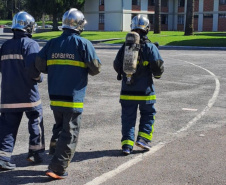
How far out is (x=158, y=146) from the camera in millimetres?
6277

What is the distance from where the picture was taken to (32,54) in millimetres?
5230

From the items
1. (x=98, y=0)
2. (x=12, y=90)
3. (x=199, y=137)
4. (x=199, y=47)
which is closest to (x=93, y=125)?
(x=199, y=137)

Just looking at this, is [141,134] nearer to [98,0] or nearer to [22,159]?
[22,159]

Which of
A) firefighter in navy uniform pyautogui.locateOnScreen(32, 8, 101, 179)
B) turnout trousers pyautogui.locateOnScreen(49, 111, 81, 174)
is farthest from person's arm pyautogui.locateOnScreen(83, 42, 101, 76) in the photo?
turnout trousers pyautogui.locateOnScreen(49, 111, 81, 174)

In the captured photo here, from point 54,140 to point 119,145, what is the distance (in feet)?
4.17

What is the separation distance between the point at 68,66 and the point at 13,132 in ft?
3.85

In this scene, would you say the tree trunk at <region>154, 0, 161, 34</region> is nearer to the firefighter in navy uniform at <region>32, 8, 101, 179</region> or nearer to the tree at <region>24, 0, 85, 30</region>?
the tree at <region>24, 0, 85, 30</region>

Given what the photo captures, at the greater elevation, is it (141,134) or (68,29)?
(68,29)

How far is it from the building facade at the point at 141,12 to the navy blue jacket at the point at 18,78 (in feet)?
176

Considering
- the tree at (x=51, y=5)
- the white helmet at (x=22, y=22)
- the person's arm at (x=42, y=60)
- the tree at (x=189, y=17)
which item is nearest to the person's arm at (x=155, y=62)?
the person's arm at (x=42, y=60)

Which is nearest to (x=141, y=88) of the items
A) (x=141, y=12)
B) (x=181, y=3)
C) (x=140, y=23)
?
(x=140, y=23)

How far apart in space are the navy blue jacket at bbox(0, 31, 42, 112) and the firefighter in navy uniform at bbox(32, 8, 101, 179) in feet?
0.85

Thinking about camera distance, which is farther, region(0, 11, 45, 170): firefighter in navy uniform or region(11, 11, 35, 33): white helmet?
region(11, 11, 35, 33): white helmet

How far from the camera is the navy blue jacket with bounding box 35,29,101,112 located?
4.94 m
